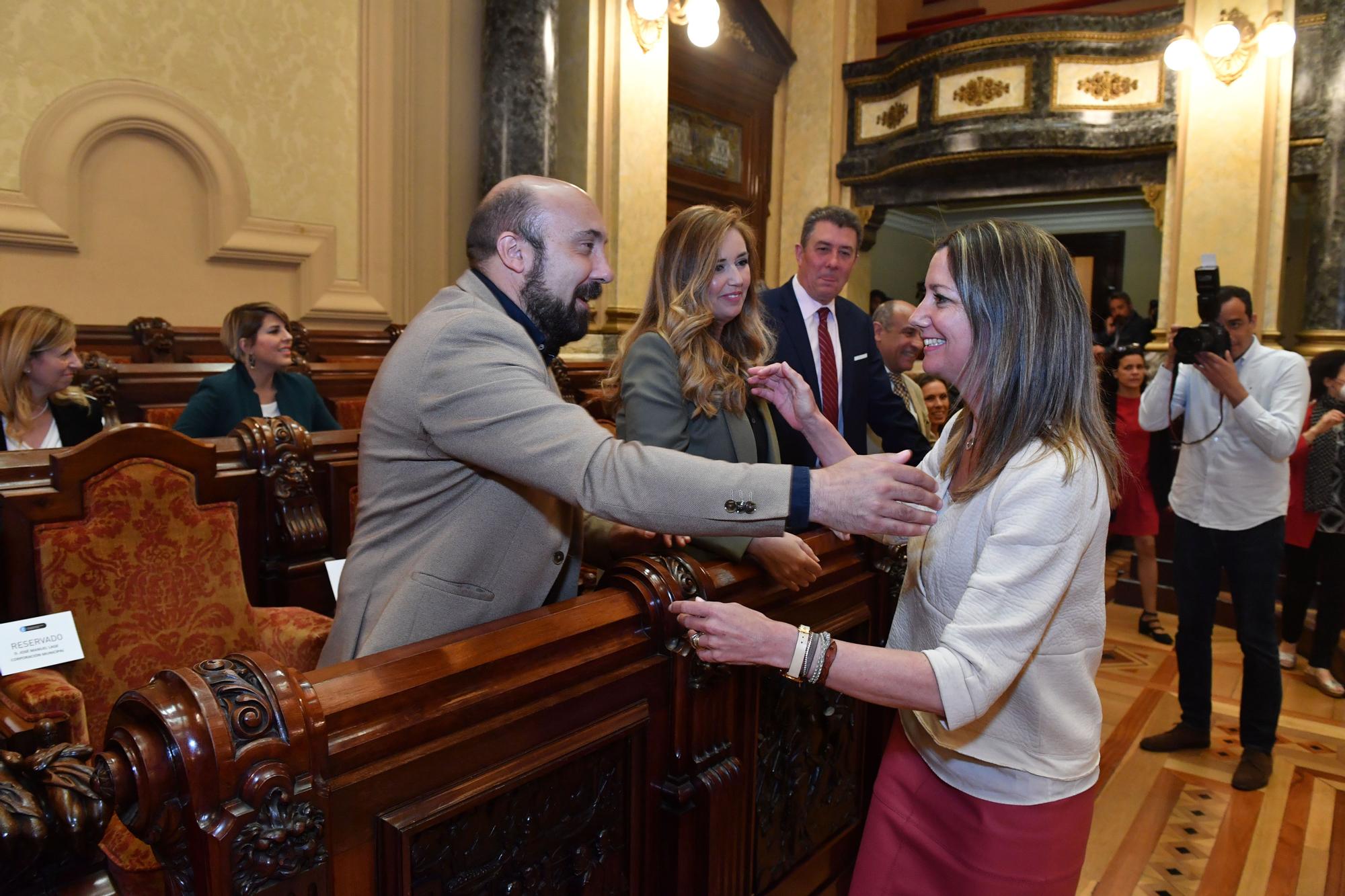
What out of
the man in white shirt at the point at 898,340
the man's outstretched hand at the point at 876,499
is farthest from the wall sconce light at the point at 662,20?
the man's outstretched hand at the point at 876,499

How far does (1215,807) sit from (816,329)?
1.97 m

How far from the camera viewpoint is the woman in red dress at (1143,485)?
466 centimetres

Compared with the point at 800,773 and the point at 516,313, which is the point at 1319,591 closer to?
the point at 800,773

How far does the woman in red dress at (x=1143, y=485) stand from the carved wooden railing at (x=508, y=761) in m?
3.47

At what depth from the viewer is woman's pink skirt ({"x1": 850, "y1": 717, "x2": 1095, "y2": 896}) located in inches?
51.1

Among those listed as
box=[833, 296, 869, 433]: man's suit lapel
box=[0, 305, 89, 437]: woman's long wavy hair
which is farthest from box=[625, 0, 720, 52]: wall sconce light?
box=[0, 305, 89, 437]: woman's long wavy hair

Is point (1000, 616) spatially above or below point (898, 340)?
below

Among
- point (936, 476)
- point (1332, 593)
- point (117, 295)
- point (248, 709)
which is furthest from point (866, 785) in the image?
point (117, 295)

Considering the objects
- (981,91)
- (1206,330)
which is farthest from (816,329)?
(981,91)

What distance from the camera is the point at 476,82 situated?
6.13 metres

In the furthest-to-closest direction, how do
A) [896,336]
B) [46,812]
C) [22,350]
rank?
[896,336] < [22,350] < [46,812]

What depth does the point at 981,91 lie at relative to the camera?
291 inches

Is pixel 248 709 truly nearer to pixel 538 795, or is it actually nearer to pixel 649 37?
pixel 538 795

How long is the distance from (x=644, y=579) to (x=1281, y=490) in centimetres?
258
